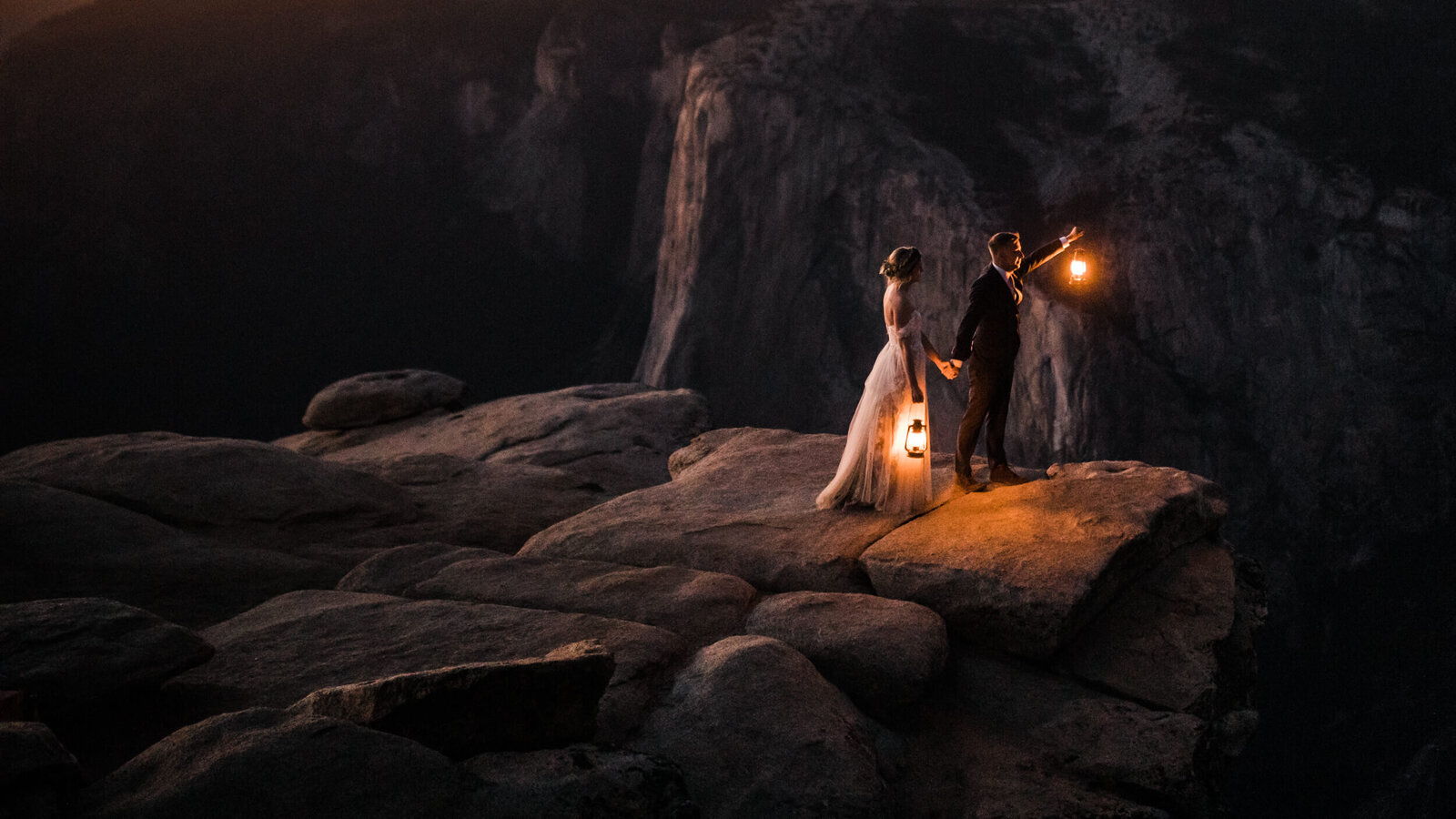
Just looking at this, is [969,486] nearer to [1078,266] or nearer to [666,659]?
[1078,266]

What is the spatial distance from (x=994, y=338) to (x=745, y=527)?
2.16 metres

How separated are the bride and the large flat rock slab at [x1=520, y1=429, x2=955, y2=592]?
0.21m

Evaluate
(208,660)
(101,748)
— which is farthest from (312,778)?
(208,660)

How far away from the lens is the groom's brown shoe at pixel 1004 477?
269 inches

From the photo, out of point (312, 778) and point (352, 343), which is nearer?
point (312, 778)

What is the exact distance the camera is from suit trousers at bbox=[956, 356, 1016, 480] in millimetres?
6551

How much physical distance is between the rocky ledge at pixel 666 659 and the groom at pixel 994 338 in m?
0.54

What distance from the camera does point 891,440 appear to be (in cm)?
650

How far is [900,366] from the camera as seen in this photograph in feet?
21.2

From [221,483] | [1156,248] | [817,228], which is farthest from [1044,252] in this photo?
[817,228]

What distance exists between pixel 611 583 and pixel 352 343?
1146 inches

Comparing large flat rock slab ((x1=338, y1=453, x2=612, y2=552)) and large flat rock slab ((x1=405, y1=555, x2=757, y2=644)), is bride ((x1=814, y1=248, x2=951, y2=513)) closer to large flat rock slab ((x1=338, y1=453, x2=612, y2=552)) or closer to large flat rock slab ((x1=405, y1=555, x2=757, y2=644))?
large flat rock slab ((x1=405, y1=555, x2=757, y2=644))

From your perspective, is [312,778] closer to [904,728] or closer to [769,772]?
[769,772]

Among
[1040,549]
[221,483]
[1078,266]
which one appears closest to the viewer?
[1040,549]
